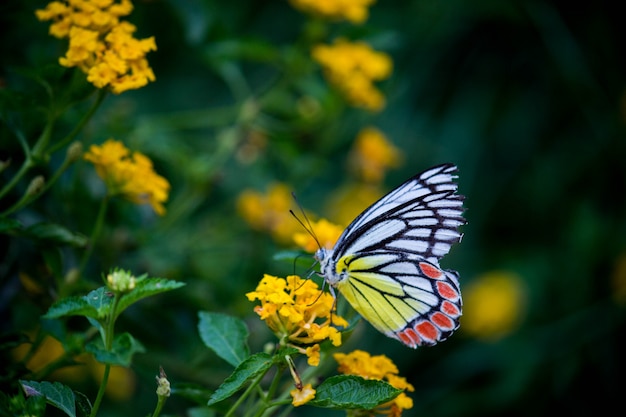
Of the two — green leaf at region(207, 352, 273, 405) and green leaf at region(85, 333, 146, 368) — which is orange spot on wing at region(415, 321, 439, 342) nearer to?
green leaf at region(207, 352, 273, 405)

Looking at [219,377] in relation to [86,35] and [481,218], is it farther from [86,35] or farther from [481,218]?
[481,218]

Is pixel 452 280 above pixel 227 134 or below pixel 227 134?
below

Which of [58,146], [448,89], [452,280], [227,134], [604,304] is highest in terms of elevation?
[448,89]

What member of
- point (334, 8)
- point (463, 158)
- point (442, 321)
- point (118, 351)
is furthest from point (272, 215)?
point (463, 158)

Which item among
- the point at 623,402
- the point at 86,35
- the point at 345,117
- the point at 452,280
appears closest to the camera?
the point at 86,35

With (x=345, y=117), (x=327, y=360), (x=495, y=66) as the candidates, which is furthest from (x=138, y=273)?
(x=495, y=66)

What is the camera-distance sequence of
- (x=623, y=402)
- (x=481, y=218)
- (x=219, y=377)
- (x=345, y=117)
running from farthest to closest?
1. (x=481, y=218)
2. (x=623, y=402)
3. (x=345, y=117)
4. (x=219, y=377)
